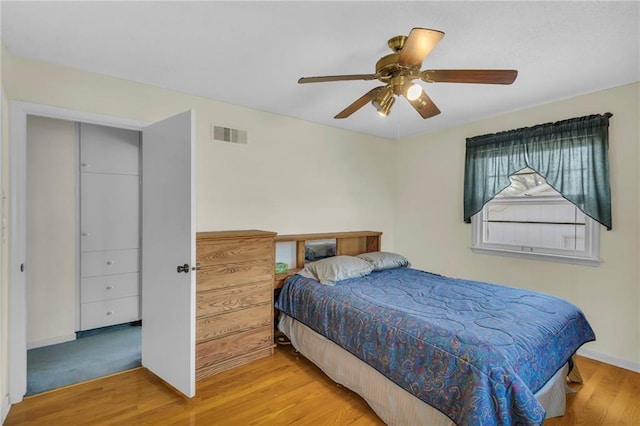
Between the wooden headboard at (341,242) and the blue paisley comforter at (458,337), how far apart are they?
0.63 metres

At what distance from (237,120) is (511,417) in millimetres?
3094

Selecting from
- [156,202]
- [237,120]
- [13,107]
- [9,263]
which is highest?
[237,120]

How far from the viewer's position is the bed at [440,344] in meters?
1.47

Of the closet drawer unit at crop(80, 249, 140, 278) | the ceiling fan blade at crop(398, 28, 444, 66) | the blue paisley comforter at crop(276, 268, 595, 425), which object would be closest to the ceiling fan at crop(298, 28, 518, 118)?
the ceiling fan blade at crop(398, 28, 444, 66)

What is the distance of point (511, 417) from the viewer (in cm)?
144

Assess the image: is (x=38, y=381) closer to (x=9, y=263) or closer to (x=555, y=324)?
(x=9, y=263)

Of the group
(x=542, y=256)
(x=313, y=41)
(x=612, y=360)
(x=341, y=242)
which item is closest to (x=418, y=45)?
(x=313, y=41)

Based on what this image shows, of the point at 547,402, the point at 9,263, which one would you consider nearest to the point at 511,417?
the point at 547,402

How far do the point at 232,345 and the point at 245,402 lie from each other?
21.5 inches

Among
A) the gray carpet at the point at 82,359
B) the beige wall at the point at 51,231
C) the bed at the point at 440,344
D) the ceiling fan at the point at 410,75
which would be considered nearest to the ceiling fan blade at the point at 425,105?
the ceiling fan at the point at 410,75

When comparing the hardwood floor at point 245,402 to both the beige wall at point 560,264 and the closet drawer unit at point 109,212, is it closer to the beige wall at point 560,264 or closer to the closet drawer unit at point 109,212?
the beige wall at point 560,264

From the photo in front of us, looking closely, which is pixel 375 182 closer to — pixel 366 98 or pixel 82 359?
pixel 366 98

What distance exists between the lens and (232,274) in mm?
Answer: 2607

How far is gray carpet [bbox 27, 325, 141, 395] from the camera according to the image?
240 cm
